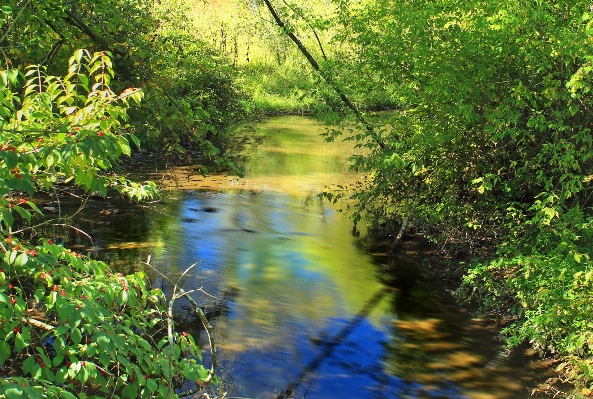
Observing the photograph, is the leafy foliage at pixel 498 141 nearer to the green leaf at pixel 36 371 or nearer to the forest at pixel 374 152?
the forest at pixel 374 152

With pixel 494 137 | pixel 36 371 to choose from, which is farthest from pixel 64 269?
pixel 494 137

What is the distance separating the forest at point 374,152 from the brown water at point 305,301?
562mm

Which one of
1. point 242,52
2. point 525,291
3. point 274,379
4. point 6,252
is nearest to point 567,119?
point 525,291

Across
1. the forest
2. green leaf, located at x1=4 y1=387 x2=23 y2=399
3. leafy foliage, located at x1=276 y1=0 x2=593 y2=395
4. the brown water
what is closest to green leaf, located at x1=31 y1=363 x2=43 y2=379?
the forest

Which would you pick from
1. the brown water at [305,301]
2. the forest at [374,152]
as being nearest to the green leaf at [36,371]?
the forest at [374,152]

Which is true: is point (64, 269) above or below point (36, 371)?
above

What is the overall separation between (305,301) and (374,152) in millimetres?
3436

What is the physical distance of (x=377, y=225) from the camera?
12.9 meters

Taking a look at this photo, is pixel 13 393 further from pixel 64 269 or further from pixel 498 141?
pixel 498 141

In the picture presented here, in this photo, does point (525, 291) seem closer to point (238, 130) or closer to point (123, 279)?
point (123, 279)

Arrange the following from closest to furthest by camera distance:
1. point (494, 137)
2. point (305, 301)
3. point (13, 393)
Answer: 1. point (13, 393)
2. point (494, 137)
3. point (305, 301)

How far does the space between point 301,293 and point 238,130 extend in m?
20.3

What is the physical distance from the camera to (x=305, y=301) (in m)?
9.00

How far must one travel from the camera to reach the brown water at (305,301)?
6.80 m
